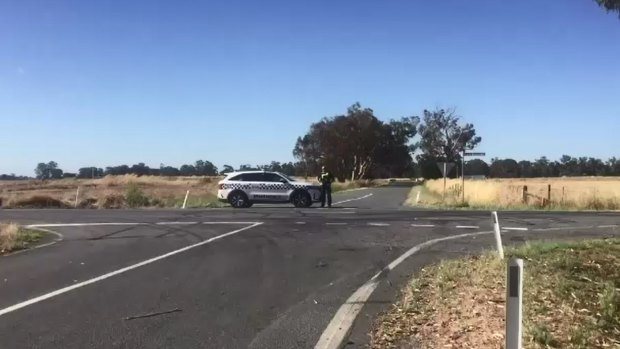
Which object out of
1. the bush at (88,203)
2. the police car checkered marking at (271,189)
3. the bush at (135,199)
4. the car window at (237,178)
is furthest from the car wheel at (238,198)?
the bush at (88,203)

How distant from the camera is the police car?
1214 inches

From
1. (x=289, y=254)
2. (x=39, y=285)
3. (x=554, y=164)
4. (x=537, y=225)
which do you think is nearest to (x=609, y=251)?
(x=289, y=254)

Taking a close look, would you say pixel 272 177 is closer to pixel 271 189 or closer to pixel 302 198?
pixel 271 189

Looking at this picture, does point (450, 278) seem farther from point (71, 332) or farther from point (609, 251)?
point (71, 332)

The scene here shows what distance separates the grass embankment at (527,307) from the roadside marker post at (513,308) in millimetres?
497

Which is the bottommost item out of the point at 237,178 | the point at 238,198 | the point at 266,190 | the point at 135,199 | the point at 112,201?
the point at 112,201

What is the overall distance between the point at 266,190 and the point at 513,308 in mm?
26087

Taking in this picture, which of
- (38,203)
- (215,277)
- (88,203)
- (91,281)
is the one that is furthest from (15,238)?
(38,203)

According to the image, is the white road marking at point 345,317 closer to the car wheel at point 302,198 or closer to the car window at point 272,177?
the car wheel at point 302,198

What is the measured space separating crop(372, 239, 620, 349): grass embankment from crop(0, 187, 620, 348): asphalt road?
1.57 ft

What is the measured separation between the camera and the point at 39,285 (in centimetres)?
1003

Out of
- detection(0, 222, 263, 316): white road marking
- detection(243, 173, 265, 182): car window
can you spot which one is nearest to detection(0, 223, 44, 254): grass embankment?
detection(0, 222, 263, 316): white road marking

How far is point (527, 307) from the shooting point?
21.4 ft

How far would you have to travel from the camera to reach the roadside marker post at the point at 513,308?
5.14m
